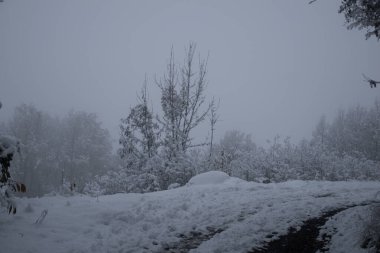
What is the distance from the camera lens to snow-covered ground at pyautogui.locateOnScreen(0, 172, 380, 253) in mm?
5523

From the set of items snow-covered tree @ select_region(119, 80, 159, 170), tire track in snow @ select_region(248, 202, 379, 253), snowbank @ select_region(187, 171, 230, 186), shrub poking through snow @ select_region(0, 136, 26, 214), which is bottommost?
tire track in snow @ select_region(248, 202, 379, 253)

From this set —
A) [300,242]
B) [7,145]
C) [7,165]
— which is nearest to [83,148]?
[7,145]

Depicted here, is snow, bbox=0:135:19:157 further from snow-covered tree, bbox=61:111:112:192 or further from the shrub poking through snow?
snow-covered tree, bbox=61:111:112:192

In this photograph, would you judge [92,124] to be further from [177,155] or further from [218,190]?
[218,190]

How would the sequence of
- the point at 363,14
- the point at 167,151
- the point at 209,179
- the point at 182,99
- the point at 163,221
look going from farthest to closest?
the point at 182,99
the point at 167,151
the point at 209,179
the point at 163,221
the point at 363,14

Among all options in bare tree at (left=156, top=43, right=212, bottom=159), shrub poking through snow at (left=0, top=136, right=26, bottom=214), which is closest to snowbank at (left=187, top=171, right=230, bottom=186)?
bare tree at (left=156, top=43, right=212, bottom=159)

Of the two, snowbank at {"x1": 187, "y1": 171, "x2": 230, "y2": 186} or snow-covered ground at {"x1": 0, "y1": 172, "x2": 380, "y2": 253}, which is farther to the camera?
snowbank at {"x1": 187, "y1": 171, "x2": 230, "y2": 186}

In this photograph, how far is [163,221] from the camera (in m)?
7.39

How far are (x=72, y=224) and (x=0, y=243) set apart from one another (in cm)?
162

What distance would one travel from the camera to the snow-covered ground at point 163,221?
18.1ft

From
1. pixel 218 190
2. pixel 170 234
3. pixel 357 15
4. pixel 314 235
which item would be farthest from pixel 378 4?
pixel 218 190

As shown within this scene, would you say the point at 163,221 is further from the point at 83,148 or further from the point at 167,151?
the point at 83,148

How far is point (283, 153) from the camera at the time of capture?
26.8 meters

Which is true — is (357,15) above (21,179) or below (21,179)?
above
